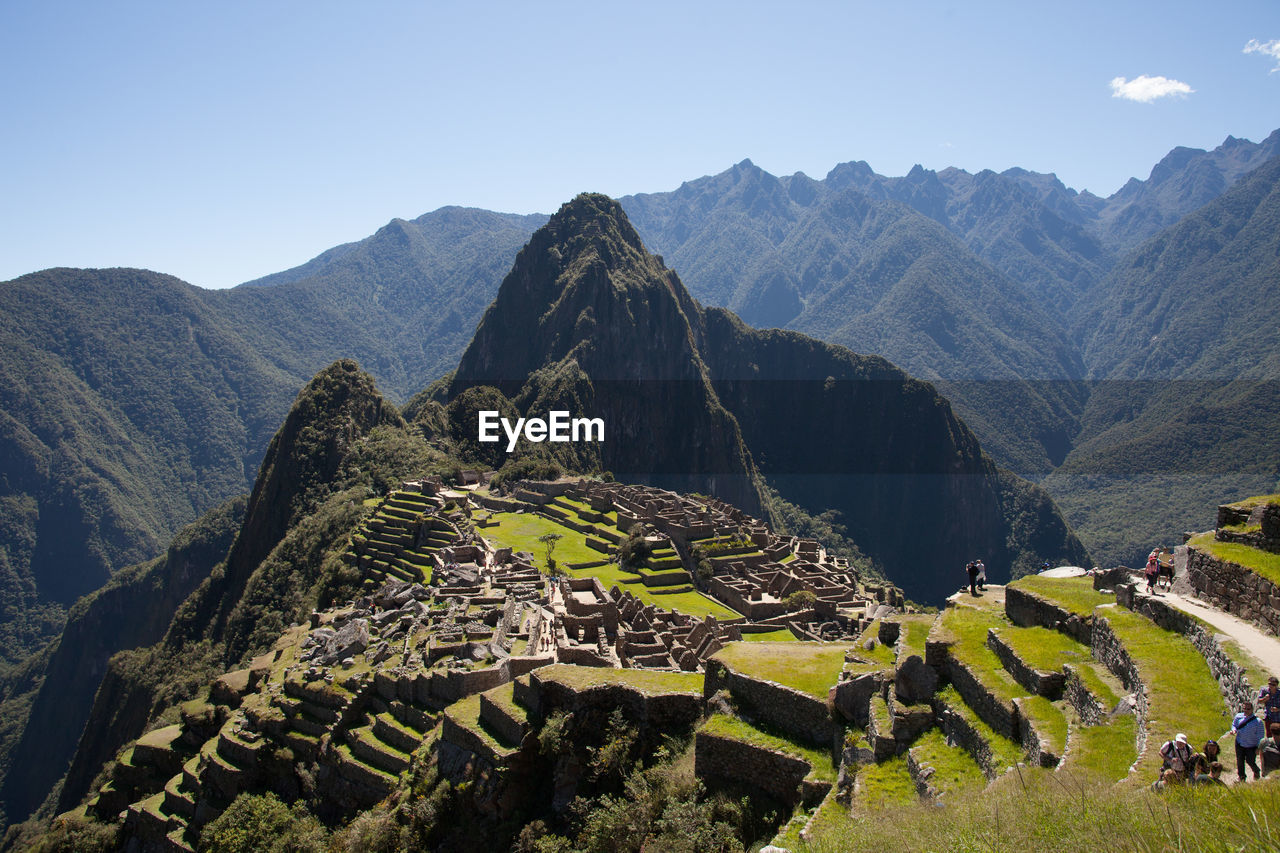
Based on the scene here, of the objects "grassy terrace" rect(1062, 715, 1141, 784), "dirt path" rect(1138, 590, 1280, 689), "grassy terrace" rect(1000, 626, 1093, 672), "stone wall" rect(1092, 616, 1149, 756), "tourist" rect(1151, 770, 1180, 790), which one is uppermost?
"dirt path" rect(1138, 590, 1280, 689)

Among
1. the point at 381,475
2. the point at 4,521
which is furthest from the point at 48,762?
the point at 4,521

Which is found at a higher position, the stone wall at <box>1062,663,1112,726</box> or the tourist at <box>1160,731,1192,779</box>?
the tourist at <box>1160,731,1192,779</box>

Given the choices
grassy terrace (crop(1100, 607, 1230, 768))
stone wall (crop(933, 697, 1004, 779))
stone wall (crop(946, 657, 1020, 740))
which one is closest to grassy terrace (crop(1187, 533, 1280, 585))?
grassy terrace (crop(1100, 607, 1230, 768))

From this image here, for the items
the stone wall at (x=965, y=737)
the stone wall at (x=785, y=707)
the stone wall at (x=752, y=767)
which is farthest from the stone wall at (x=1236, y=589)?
the stone wall at (x=752, y=767)

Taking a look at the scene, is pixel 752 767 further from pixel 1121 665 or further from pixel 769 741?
pixel 1121 665

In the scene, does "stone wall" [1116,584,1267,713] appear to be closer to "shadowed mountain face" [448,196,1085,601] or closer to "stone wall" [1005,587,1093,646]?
"stone wall" [1005,587,1093,646]
